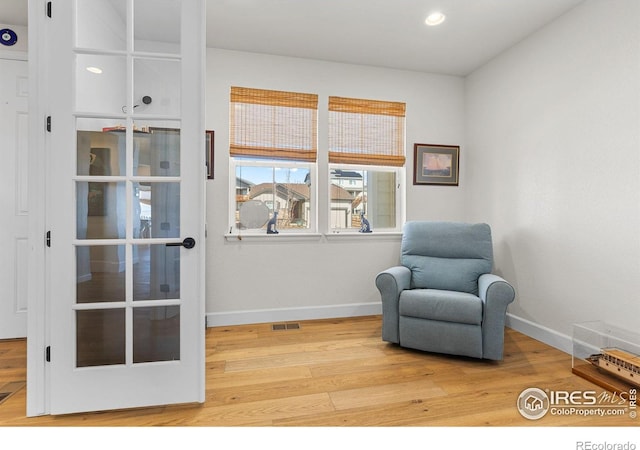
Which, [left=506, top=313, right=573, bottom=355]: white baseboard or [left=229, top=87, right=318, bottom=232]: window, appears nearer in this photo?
[left=506, top=313, right=573, bottom=355]: white baseboard

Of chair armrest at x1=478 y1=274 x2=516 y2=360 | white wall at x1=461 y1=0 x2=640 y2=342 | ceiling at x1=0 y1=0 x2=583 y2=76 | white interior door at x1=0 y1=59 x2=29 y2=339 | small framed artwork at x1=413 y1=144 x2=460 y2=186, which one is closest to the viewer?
white wall at x1=461 y1=0 x2=640 y2=342

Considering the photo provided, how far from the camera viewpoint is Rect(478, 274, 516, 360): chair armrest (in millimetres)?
2182

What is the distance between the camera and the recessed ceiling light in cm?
244

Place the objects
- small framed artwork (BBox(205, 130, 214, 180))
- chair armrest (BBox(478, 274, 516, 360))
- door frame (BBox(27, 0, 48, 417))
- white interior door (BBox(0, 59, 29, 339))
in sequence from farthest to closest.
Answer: small framed artwork (BBox(205, 130, 214, 180)) → white interior door (BBox(0, 59, 29, 339)) → chair armrest (BBox(478, 274, 516, 360)) → door frame (BBox(27, 0, 48, 417))

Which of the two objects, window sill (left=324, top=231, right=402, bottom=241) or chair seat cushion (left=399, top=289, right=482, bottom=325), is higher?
window sill (left=324, top=231, right=402, bottom=241)

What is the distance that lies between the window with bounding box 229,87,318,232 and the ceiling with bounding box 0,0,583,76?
461mm

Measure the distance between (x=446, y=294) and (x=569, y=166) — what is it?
137 centimetres

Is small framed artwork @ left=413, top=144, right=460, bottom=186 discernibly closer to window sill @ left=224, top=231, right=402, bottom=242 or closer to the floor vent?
window sill @ left=224, top=231, right=402, bottom=242

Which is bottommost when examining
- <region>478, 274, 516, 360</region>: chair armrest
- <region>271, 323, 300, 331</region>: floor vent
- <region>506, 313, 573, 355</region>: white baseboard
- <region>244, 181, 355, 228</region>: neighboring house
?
<region>271, 323, 300, 331</region>: floor vent

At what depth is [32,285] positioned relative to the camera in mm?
1566

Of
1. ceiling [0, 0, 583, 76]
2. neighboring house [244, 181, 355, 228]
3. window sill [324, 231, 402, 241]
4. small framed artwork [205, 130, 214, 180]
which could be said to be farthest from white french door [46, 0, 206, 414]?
window sill [324, 231, 402, 241]

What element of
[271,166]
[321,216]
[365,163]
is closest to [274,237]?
[321,216]

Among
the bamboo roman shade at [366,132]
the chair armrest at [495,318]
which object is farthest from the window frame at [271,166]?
the chair armrest at [495,318]
